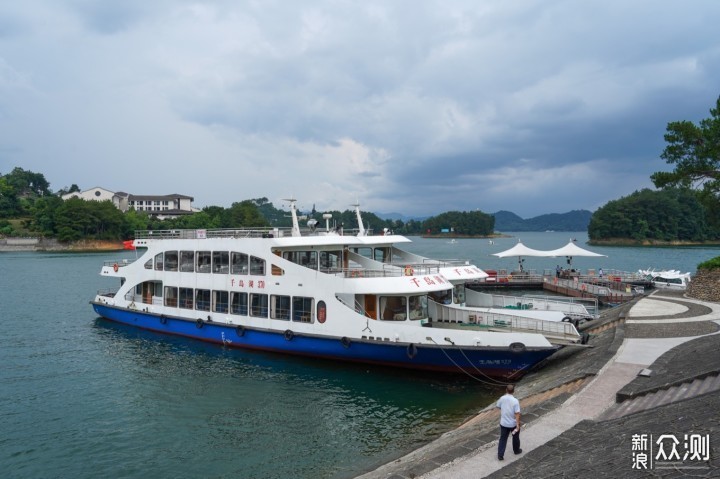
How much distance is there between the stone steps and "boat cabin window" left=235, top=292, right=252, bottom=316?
16.4 m

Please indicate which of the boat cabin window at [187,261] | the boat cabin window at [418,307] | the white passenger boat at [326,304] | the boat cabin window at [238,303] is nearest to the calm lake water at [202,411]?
the white passenger boat at [326,304]

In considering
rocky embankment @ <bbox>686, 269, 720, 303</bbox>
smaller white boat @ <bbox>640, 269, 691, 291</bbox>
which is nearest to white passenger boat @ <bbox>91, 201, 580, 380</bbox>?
rocky embankment @ <bbox>686, 269, 720, 303</bbox>

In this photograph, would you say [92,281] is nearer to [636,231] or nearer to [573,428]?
[573,428]

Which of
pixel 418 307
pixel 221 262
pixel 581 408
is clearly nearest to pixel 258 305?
pixel 221 262

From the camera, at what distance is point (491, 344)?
17828 millimetres

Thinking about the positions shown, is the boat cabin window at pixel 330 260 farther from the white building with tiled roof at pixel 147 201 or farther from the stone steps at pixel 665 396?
the white building with tiled roof at pixel 147 201

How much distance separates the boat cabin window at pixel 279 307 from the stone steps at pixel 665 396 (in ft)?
45.1

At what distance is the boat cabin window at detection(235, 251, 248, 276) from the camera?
75.4 ft

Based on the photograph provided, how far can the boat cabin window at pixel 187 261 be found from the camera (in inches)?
993

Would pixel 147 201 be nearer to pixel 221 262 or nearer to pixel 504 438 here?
pixel 221 262

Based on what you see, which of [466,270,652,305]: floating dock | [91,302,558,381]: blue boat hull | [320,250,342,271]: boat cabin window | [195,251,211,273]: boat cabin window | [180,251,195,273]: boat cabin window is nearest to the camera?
[91,302,558,381]: blue boat hull

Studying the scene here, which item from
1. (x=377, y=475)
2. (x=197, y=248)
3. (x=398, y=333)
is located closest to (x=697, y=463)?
(x=377, y=475)

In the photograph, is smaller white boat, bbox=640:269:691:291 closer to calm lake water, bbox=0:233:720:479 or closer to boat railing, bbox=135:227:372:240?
boat railing, bbox=135:227:372:240

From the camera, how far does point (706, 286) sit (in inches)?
1081
